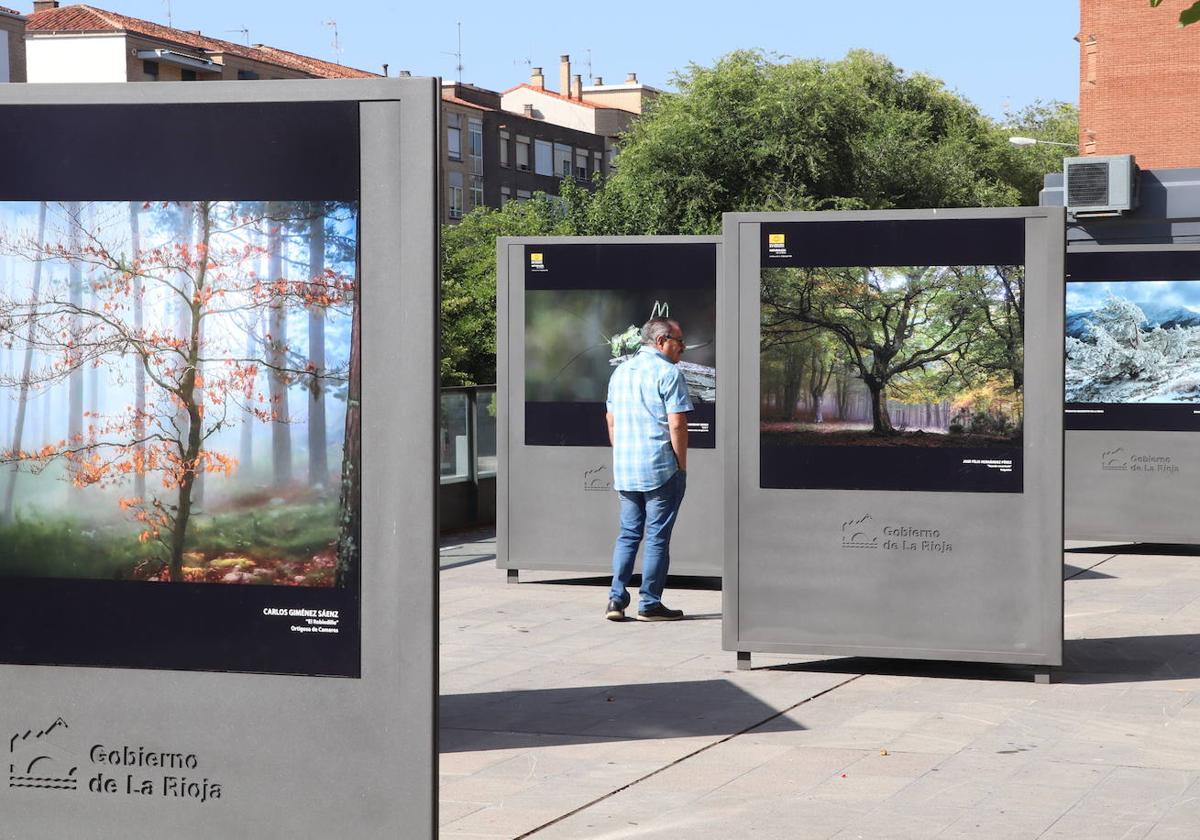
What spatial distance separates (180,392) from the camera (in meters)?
3.75

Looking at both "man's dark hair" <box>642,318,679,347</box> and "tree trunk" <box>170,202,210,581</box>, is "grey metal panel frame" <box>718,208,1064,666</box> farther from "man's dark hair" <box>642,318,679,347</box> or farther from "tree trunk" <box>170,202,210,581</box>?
"tree trunk" <box>170,202,210,581</box>

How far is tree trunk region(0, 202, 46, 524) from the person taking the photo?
380cm

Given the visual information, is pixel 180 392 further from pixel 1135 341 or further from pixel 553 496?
pixel 1135 341

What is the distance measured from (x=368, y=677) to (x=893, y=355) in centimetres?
513

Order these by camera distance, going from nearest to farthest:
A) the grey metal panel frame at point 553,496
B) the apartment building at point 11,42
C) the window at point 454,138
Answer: the grey metal panel frame at point 553,496 < the apartment building at point 11,42 < the window at point 454,138

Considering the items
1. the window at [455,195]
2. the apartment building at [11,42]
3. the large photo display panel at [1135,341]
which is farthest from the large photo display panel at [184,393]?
the window at [455,195]

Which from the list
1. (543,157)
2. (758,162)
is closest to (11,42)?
(758,162)

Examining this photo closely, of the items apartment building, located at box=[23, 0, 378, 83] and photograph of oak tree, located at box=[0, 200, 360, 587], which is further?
apartment building, located at box=[23, 0, 378, 83]

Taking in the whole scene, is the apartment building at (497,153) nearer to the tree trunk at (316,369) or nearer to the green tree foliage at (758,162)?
the green tree foliage at (758,162)

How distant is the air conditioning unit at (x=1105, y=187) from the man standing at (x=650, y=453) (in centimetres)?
649

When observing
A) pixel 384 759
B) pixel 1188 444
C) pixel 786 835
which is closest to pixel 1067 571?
pixel 1188 444

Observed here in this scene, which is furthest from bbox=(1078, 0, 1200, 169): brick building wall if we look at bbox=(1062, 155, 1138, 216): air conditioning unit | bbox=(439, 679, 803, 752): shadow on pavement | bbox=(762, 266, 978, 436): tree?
bbox=(439, 679, 803, 752): shadow on pavement

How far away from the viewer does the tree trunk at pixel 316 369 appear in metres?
3.67

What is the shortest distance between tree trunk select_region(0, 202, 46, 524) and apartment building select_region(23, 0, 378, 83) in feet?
242
